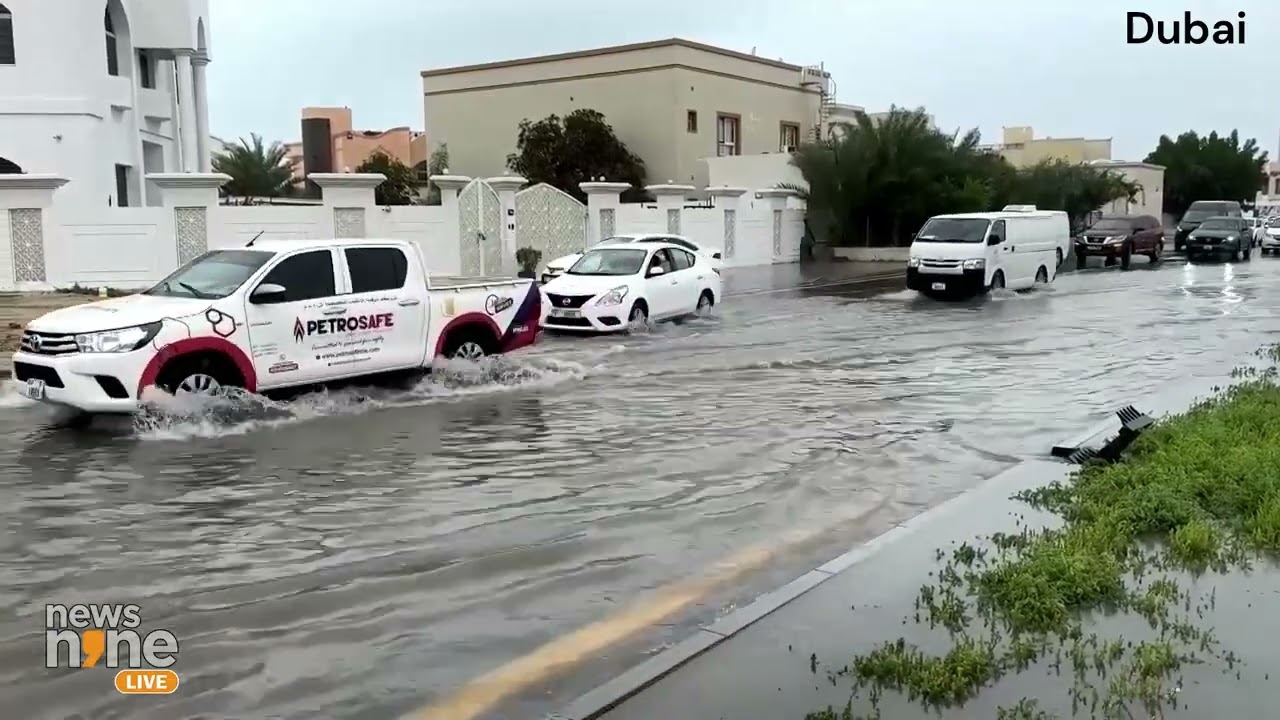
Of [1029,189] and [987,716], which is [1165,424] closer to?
[987,716]

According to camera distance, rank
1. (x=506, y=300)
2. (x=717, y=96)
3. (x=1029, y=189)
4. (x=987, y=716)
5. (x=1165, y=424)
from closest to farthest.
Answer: (x=987, y=716)
(x=1165, y=424)
(x=506, y=300)
(x=1029, y=189)
(x=717, y=96)

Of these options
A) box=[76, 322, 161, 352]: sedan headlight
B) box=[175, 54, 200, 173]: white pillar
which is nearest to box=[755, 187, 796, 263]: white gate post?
box=[175, 54, 200, 173]: white pillar

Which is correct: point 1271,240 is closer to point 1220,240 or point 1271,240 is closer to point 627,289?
point 1220,240

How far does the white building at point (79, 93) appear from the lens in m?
26.6

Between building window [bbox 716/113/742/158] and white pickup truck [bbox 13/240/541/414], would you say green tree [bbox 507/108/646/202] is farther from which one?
white pickup truck [bbox 13/240/541/414]

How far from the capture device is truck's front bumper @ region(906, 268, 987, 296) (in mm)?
24828

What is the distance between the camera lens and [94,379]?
980 cm

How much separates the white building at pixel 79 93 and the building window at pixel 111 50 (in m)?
0.03

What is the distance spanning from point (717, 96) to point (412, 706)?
157ft

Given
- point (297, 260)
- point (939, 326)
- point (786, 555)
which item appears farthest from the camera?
point (939, 326)

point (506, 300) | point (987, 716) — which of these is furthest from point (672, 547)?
point (506, 300)

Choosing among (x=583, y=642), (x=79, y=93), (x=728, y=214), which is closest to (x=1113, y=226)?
(x=728, y=214)

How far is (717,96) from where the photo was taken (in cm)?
5062

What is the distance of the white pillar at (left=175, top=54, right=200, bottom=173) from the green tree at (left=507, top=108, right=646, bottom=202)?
50.4 ft
